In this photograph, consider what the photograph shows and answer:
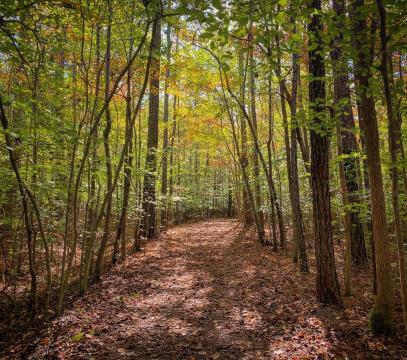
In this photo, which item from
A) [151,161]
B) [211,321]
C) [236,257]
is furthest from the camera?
[151,161]

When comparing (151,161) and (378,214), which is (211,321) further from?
(151,161)

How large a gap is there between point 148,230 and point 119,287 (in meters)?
6.19

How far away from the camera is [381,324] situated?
376 cm

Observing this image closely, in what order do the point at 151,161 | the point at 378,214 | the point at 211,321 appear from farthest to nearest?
the point at 151,161 → the point at 211,321 → the point at 378,214

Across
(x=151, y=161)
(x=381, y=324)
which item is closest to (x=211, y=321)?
(x=381, y=324)

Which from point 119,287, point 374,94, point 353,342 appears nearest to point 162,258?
point 119,287

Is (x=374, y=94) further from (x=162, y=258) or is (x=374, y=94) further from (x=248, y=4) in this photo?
(x=162, y=258)

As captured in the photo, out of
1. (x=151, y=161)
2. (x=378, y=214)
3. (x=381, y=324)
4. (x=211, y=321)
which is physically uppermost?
(x=151, y=161)

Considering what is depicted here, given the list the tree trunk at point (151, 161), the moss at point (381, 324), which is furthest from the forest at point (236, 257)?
the tree trunk at point (151, 161)

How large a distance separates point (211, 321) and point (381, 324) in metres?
2.52

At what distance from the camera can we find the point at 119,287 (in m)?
7.08

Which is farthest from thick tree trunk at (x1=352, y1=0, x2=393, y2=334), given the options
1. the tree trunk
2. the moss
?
the tree trunk

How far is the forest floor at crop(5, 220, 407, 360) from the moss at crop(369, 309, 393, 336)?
0.10 m

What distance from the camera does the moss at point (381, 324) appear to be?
147 inches
